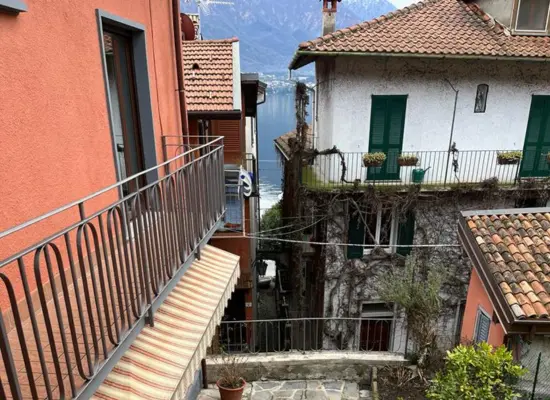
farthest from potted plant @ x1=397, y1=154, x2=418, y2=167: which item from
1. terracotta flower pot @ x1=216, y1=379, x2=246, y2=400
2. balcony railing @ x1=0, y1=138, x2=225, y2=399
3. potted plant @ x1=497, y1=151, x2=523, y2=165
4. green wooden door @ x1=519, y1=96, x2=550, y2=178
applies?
terracotta flower pot @ x1=216, y1=379, x2=246, y2=400

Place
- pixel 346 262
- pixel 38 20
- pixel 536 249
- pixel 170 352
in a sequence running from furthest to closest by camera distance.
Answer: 1. pixel 346 262
2. pixel 536 249
3. pixel 170 352
4. pixel 38 20

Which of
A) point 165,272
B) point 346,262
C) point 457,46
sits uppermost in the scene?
point 457,46

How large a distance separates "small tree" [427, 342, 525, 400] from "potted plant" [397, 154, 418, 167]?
7133 millimetres

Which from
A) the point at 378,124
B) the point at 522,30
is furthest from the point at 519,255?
the point at 522,30

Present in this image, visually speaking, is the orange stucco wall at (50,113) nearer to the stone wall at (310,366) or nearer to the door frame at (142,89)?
the door frame at (142,89)

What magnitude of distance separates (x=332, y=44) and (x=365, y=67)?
1225mm

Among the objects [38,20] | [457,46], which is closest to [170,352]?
[38,20]

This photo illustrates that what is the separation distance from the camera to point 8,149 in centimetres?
283

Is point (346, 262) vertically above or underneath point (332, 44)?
underneath

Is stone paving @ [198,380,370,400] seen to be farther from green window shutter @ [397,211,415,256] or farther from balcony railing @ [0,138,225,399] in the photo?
green window shutter @ [397,211,415,256]

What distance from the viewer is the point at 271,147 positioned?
105250 mm

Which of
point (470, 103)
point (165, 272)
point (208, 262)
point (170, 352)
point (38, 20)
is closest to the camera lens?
point (38, 20)

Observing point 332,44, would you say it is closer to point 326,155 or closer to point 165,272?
point 326,155

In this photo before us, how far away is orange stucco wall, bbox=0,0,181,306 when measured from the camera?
285cm
